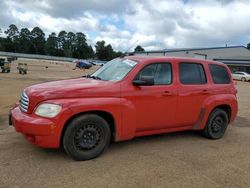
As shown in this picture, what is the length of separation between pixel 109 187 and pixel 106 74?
2485mm

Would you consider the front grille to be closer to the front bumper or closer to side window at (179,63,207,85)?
the front bumper

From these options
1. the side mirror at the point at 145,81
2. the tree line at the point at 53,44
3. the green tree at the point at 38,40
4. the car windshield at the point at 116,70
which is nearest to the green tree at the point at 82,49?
the tree line at the point at 53,44

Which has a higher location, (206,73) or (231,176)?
(206,73)

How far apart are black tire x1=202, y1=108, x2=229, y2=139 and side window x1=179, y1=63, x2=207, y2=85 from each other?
0.82 m

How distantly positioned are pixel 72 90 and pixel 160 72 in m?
1.87

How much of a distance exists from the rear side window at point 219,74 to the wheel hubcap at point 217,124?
2.73 feet

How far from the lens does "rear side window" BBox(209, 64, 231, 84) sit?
21.1 ft

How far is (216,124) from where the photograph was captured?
6.45m

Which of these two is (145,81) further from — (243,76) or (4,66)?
(243,76)

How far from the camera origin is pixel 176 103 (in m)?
5.64

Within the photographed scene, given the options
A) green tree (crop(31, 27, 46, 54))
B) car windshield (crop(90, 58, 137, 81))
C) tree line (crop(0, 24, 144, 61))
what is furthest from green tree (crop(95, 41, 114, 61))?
car windshield (crop(90, 58, 137, 81))

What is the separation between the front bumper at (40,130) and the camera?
14.2ft

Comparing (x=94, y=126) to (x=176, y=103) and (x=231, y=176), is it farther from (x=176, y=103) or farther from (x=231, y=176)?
(x=231, y=176)

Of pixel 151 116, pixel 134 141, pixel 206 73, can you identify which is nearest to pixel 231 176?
pixel 151 116
